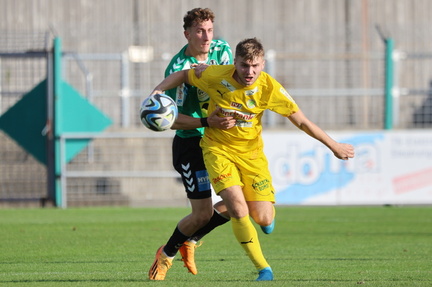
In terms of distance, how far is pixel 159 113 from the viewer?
706 centimetres

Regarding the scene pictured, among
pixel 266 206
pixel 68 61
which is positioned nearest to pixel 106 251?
pixel 266 206

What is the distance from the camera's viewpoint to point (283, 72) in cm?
2078

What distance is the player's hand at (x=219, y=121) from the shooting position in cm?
728

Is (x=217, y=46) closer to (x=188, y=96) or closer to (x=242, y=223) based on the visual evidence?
(x=188, y=96)

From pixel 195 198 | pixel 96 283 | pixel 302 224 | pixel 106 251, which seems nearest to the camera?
pixel 96 283

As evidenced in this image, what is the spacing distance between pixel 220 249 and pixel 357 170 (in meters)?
6.32

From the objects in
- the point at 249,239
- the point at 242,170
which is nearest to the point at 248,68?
the point at 242,170

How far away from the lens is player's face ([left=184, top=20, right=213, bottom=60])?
312 inches

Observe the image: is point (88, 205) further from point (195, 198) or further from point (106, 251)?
point (195, 198)

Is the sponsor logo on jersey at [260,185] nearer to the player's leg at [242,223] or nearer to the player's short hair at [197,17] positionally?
the player's leg at [242,223]

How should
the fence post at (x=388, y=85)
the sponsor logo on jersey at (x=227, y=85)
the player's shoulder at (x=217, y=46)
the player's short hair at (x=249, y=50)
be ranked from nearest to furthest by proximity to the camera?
the player's short hair at (x=249, y=50) < the sponsor logo on jersey at (x=227, y=85) < the player's shoulder at (x=217, y=46) < the fence post at (x=388, y=85)

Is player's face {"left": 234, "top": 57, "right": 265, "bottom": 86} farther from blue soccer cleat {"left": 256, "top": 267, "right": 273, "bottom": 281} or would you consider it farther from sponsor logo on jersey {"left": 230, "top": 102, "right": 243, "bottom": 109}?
blue soccer cleat {"left": 256, "top": 267, "right": 273, "bottom": 281}

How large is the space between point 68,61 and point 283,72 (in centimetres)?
488

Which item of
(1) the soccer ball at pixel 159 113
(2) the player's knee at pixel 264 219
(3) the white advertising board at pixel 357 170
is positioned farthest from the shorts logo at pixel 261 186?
(3) the white advertising board at pixel 357 170
